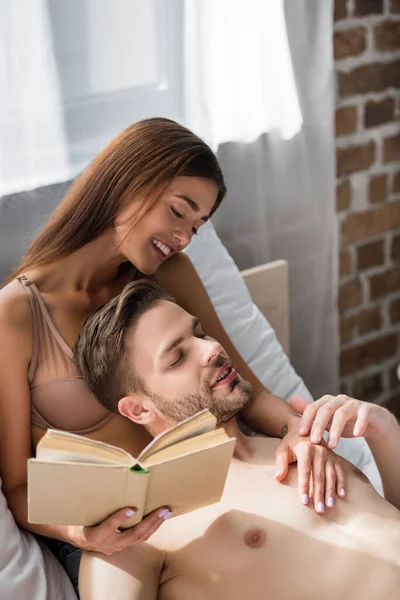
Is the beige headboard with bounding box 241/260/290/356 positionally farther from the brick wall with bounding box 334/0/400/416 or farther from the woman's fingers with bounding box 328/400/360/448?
the woman's fingers with bounding box 328/400/360/448

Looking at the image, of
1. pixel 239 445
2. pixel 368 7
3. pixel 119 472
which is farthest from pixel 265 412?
pixel 368 7

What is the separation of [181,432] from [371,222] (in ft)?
5.14

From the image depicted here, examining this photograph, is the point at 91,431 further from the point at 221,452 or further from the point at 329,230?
the point at 329,230

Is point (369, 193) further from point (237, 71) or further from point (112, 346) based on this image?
point (112, 346)

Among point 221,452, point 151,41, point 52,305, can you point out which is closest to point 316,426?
point 221,452

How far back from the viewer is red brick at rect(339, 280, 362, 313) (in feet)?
7.95

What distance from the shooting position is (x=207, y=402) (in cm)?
121

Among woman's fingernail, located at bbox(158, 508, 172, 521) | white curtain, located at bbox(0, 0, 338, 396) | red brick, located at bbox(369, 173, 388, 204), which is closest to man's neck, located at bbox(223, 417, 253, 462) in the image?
woman's fingernail, located at bbox(158, 508, 172, 521)

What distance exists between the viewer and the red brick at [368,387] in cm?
258

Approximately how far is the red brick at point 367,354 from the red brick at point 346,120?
2.28 ft

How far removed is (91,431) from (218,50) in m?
1.04

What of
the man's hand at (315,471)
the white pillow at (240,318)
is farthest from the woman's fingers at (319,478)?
the white pillow at (240,318)

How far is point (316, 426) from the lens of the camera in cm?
129

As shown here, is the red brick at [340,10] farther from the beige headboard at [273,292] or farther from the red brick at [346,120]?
the beige headboard at [273,292]
